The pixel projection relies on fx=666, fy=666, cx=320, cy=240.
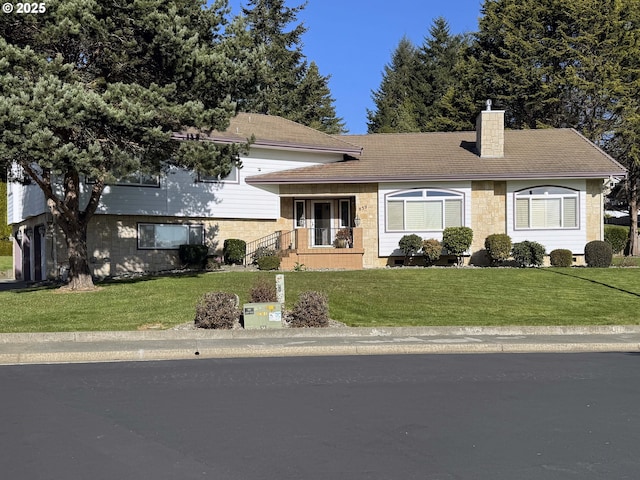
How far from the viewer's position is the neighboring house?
2555 cm

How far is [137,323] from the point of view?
15.2 m

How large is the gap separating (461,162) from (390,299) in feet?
38.0

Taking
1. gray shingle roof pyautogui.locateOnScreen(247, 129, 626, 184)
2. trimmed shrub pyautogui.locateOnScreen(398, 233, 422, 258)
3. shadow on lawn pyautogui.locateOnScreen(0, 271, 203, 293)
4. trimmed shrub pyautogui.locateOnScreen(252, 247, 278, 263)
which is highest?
gray shingle roof pyautogui.locateOnScreen(247, 129, 626, 184)

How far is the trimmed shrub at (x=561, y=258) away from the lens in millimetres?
25406

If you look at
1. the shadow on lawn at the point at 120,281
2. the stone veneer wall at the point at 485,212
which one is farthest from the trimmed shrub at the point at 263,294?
the stone veneer wall at the point at 485,212

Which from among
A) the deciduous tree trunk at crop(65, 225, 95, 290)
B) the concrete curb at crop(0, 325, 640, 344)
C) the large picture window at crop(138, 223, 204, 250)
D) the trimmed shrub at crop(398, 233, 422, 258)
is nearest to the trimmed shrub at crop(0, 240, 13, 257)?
the large picture window at crop(138, 223, 204, 250)

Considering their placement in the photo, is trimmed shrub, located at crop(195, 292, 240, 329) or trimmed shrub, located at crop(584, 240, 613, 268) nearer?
trimmed shrub, located at crop(195, 292, 240, 329)

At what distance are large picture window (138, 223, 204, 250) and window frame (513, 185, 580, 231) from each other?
12.7m

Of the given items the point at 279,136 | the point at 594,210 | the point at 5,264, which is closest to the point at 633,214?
the point at 594,210

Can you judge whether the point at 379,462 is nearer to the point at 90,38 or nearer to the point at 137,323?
the point at 137,323

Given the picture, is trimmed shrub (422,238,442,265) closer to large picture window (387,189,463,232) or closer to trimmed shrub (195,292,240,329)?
large picture window (387,189,463,232)

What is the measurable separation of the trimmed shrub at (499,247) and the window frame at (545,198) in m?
1.47

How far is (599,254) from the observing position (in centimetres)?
2517

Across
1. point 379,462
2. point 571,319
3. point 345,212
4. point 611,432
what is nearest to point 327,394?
point 379,462
